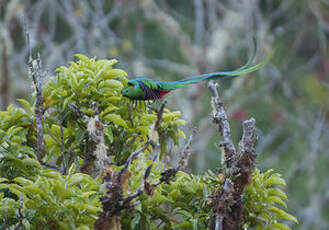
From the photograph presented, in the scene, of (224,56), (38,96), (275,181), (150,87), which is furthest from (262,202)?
(224,56)

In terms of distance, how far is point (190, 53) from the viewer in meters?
6.62

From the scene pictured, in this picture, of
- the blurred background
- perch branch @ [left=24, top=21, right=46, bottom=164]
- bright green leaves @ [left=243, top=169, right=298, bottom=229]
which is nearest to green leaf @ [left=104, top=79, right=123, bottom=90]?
perch branch @ [left=24, top=21, right=46, bottom=164]

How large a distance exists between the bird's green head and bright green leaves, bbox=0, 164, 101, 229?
13.7 inches

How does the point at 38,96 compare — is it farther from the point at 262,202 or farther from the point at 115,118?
the point at 262,202

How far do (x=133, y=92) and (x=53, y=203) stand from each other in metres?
0.48

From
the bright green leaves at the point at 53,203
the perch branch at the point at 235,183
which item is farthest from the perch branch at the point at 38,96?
the perch branch at the point at 235,183

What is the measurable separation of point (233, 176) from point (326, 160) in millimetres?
7317

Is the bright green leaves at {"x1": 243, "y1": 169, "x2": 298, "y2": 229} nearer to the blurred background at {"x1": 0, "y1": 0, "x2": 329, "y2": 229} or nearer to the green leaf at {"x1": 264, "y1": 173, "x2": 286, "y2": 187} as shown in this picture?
the green leaf at {"x1": 264, "y1": 173, "x2": 286, "y2": 187}

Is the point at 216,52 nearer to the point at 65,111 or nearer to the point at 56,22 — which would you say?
the point at 56,22

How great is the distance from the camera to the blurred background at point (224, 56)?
6.17 m

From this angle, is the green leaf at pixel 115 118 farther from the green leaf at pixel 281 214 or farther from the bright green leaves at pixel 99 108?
the green leaf at pixel 281 214

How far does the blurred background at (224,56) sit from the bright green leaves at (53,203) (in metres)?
3.47

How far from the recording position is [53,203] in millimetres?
1409

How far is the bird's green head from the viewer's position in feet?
5.53
